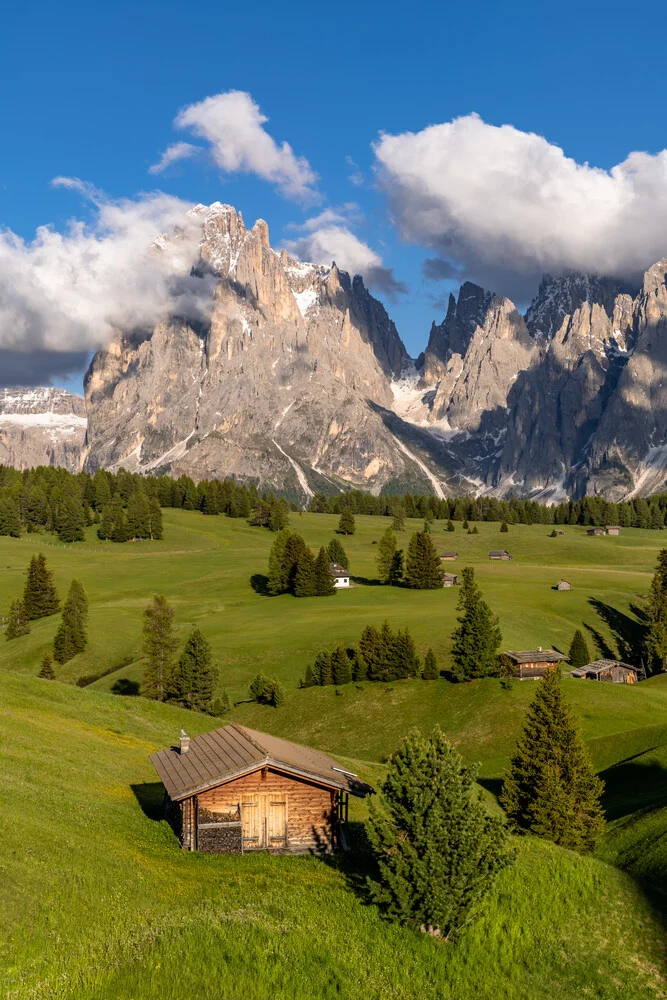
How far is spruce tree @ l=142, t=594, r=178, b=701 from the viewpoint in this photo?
75.6 meters

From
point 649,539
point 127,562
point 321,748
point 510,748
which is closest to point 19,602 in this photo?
point 127,562

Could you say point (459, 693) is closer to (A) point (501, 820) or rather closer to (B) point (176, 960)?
(A) point (501, 820)

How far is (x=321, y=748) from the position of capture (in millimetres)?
65688

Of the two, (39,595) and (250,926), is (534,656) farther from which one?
(39,595)

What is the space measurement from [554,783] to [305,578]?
8964cm

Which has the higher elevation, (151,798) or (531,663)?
(151,798)

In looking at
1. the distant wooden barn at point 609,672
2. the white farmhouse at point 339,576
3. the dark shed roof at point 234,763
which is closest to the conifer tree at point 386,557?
the white farmhouse at point 339,576

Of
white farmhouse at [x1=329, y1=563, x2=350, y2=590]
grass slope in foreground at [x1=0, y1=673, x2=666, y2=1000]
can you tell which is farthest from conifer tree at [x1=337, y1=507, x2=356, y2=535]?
grass slope in foreground at [x1=0, y1=673, x2=666, y2=1000]

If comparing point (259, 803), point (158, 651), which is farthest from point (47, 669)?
point (259, 803)

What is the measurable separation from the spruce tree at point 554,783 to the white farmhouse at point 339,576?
309ft

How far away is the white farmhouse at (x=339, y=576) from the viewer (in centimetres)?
13225

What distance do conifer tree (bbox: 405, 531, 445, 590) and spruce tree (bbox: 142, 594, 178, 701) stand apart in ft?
175

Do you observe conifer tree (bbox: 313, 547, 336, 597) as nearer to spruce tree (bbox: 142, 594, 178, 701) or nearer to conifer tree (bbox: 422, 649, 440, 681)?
spruce tree (bbox: 142, 594, 178, 701)

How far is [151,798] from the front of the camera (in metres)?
36.0
